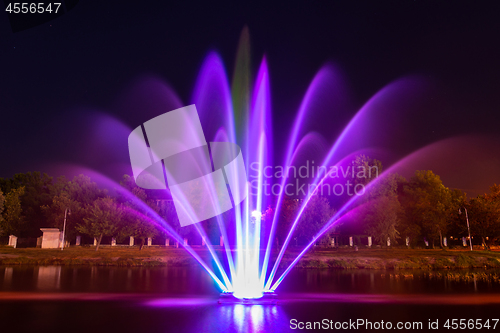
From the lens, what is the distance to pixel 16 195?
74062mm

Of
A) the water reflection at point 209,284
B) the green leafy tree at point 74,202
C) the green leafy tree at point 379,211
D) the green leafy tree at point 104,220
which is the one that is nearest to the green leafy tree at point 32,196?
the green leafy tree at point 74,202

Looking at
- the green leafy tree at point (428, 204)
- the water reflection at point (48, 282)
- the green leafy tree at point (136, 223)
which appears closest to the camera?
the water reflection at point (48, 282)

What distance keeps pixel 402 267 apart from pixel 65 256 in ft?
138

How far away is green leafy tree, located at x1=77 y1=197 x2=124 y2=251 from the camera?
54.8m

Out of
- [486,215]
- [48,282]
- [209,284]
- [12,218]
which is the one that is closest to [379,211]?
[486,215]

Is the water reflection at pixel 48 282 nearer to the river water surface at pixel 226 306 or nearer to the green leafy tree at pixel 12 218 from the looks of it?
the river water surface at pixel 226 306

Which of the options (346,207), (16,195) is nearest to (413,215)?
(346,207)

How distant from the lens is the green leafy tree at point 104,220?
180ft

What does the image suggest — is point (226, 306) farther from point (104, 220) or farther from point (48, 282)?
point (104, 220)

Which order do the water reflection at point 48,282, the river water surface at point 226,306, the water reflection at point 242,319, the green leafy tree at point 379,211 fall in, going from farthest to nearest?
1. the green leafy tree at point 379,211
2. the water reflection at point 48,282
3. the river water surface at point 226,306
4. the water reflection at point 242,319

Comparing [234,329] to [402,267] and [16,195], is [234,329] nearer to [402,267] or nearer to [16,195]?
[402,267]

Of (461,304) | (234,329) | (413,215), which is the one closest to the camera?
(234,329)

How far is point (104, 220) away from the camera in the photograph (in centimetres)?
5497

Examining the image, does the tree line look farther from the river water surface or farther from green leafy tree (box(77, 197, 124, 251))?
the river water surface
